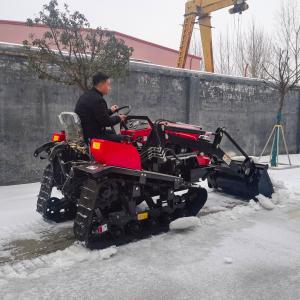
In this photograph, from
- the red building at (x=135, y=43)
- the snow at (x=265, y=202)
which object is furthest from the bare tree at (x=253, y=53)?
the snow at (x=265, y=202)

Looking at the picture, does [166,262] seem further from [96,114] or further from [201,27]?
[201,27]

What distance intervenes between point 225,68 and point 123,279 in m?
27.6

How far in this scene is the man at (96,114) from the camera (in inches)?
169

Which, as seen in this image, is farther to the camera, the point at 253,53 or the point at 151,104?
the point at 253,53

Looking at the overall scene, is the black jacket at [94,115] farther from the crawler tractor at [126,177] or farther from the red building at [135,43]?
the red building at [135,43]

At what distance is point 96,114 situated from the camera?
429 centimetres

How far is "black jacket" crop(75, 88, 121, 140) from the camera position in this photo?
429 centimetres

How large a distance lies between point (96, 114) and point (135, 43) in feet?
58.2

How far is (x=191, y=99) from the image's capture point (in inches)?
399

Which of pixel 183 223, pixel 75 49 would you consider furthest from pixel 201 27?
pixel 183 223

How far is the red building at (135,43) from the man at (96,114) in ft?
42.1

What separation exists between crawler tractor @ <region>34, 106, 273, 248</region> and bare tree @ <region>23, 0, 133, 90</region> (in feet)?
5.83

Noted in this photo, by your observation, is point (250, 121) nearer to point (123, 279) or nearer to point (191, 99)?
point (191, 99)

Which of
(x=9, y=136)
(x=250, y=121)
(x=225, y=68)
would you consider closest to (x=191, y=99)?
(x=250, y=121)
